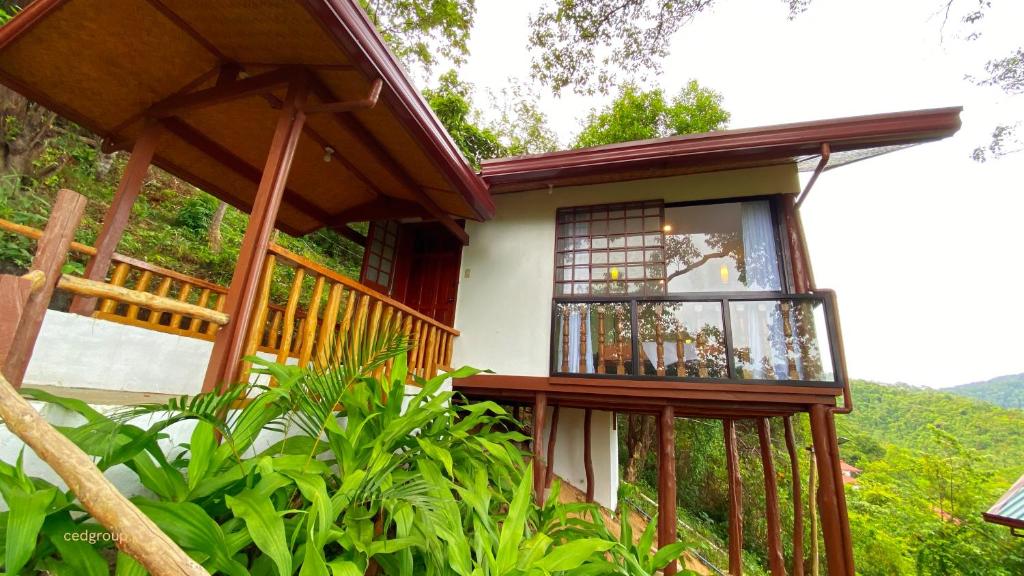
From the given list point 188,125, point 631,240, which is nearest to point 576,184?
point 631,240

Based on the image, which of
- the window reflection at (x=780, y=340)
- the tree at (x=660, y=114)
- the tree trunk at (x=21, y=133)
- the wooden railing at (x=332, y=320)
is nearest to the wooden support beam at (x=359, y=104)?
the wooden railing at (x=332, y=320)

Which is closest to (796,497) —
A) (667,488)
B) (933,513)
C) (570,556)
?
(667,488)

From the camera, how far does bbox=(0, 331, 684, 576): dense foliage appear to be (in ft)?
3.03

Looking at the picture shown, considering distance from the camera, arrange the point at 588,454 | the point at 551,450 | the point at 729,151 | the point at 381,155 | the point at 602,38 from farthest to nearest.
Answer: the point at 602,38 → the point at 588,454 → the point at 551,450 → the point at 729,151 → the point at 381,155

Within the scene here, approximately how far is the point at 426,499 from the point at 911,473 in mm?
12209

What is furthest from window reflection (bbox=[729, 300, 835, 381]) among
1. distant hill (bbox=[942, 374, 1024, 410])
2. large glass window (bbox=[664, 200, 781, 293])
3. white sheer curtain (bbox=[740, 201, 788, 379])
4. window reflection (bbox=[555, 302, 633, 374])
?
distant hill (bbox=[942, 374, 1024, 410])

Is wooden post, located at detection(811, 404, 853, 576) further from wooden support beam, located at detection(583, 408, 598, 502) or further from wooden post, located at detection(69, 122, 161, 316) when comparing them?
wooden post, located at detection(69, 122, 161, 316)

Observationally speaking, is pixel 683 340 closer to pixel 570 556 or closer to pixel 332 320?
pixel 570 556

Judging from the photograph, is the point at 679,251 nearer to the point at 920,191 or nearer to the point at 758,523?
the point at 758,523

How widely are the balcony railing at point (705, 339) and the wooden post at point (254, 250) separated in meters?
2.76

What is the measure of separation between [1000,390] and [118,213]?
42906 millimetres

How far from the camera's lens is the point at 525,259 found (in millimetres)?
4453

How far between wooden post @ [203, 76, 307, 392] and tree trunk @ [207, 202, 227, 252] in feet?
18.4

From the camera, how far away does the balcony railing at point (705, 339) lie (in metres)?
3.20
